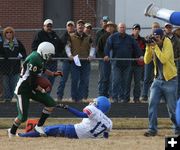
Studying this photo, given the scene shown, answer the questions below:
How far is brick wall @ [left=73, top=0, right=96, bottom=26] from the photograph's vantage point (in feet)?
88.3

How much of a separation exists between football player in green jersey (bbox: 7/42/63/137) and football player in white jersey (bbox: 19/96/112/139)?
0.26 meters

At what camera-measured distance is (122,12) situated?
24922 millimetres

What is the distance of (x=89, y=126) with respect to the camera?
39.7 feet

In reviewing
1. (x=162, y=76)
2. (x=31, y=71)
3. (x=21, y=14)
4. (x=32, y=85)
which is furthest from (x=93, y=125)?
(x=21, y=14)

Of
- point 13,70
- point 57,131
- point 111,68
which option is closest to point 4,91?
point 13,70

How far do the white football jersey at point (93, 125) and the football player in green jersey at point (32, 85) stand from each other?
73 centimetres

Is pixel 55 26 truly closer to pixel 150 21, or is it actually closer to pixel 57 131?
pixel 150 21

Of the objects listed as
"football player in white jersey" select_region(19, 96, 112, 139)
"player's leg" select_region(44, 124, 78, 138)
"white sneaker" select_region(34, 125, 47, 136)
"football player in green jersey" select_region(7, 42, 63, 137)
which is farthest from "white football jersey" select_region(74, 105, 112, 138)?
"football player in green jersey" select_region(7, 42, 63, 137)

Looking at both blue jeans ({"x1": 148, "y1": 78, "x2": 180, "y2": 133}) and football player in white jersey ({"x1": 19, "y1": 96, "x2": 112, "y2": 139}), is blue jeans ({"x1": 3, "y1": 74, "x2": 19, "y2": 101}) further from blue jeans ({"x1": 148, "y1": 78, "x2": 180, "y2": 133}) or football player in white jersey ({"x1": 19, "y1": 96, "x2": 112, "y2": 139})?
blue jeans ({"x1": 148, "y1": 78, "x2": 180, "y2": 133})

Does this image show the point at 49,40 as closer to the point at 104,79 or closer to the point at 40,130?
the point at 104,79

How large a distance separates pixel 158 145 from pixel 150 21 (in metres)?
14.2

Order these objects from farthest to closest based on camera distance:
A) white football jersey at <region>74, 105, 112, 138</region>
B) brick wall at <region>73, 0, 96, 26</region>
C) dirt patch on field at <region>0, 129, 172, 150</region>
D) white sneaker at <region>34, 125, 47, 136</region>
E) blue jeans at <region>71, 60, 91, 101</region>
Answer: brick wall at <region>73, 0, 96, 26</region>, blue jeans at <region>71, 60, 91, 101</region>, white sneaker at <region>34, 125, 47, 136</region>, white football jersey at <region>74, 105, 112, 138</region>, dirt patch on field at <region>0, 129, 172, 150</region>

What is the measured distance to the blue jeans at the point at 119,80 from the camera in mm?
16062

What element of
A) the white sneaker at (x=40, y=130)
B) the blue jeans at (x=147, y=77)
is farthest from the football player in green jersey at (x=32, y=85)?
the blue jeans at (x=147, y=77)
